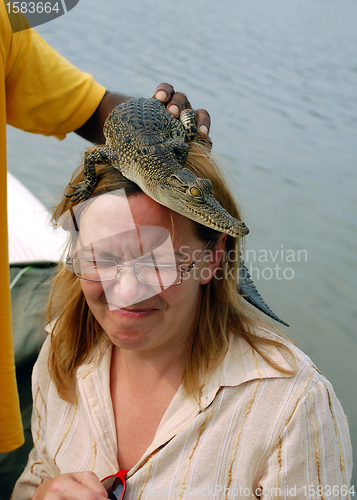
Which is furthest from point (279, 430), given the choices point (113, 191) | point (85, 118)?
point (85, 118)

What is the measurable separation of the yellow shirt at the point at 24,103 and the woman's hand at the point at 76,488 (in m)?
0.32

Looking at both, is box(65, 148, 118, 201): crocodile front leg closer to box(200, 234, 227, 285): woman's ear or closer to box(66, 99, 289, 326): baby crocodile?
box(66, 99, 289, 326): baby crocodile

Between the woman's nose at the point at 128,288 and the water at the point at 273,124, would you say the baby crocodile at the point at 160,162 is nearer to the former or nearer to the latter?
the woman's nose at the point at 128,288

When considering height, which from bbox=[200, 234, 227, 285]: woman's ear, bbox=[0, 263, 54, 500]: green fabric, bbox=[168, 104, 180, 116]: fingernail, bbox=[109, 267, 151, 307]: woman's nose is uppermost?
bbox=[168, 104, 180, 116]: fingernail

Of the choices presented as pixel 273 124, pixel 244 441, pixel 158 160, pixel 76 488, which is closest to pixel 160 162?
pixel 158 160

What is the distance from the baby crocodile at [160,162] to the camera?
1282 millimetres

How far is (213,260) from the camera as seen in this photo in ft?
4.55

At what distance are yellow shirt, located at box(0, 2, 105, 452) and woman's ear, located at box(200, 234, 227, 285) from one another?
605mm

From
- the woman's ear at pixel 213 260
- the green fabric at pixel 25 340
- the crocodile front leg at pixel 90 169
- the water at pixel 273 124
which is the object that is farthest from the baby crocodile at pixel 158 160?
the green fabric at pixel 25 340

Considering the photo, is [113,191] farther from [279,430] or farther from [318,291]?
[318,291]

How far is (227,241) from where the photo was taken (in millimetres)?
1460

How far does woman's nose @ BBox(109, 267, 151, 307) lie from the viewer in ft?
4.02

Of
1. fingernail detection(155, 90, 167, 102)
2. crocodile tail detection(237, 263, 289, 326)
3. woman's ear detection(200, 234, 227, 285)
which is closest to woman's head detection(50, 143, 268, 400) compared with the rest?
woman's ear detection(200, 234, 227, 285)

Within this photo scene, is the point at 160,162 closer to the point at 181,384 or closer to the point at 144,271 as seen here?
the point at 144,271
